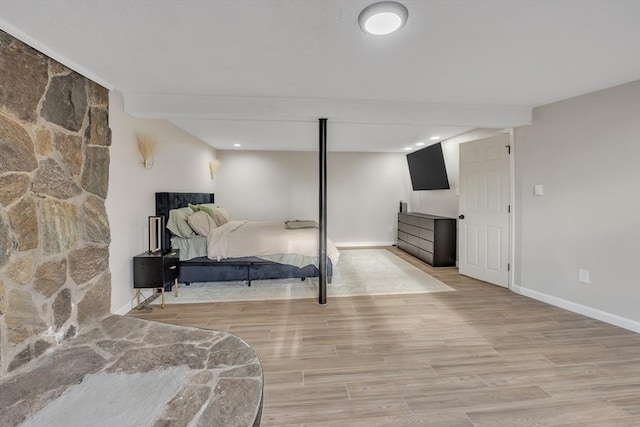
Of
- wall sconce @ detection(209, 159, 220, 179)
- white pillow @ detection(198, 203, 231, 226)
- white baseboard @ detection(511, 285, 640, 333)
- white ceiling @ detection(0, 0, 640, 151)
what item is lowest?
white baseboard @ detection(511, 285, 640, 333)

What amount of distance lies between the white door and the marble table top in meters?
3.48

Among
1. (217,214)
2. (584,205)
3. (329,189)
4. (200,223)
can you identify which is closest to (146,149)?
(200,223)

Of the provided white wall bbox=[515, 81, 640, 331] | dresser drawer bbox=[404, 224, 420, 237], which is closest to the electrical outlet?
white wall bbox=[515, 81, 640, 331]

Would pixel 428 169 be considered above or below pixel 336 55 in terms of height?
below

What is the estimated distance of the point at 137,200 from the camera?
3100mm

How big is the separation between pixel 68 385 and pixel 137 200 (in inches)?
78.5

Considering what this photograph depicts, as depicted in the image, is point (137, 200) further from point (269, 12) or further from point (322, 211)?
point (269, 12)

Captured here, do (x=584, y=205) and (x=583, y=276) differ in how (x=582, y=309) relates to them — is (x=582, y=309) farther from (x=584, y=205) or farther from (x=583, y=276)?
(x=584, y=205)

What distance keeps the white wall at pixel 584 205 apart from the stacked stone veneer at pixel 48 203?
464 cm

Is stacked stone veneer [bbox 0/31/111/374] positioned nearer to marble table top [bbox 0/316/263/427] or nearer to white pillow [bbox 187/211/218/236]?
marble table top [bbox 0/316/263/427]

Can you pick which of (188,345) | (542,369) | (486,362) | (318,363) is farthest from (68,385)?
(542,369)

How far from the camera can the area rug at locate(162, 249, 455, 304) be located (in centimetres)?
A: 336

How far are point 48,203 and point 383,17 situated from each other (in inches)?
103

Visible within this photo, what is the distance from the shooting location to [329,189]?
21.7 feet
